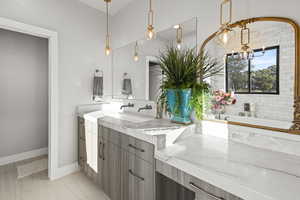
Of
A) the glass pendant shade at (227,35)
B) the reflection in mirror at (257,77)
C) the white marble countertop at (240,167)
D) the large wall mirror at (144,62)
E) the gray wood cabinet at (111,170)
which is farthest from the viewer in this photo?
the large wall mirror at (144,62)

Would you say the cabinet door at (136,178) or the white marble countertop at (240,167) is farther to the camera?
the cabinet door at (136,178)

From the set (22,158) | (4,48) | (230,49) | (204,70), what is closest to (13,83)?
(4,48)

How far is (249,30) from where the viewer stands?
125 centimetres

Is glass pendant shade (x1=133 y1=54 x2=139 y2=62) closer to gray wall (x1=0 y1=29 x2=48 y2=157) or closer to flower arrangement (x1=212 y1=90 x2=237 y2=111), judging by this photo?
flower arrangement (x1=212 y1=90 x2=237 y2=111)

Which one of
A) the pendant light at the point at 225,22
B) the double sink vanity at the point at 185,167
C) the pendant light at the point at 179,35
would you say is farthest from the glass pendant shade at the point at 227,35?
the double sink vanity at the point at 185,167

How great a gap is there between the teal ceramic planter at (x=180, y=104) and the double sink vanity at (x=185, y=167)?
117mm

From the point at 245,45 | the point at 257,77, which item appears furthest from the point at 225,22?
the point at 257,77

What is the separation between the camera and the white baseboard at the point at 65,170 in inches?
89.0

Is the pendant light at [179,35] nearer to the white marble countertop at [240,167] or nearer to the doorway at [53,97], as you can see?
the white marble countertop at [240,167]

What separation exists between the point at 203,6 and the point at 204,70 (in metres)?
0.63

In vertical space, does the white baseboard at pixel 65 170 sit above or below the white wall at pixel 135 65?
below

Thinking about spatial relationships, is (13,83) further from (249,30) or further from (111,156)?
(249,30)

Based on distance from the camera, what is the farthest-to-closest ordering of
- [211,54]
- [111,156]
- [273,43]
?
[111,156]
[211,54]
[273,43]

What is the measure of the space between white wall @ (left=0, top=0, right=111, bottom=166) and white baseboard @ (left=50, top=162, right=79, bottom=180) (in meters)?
0.06
